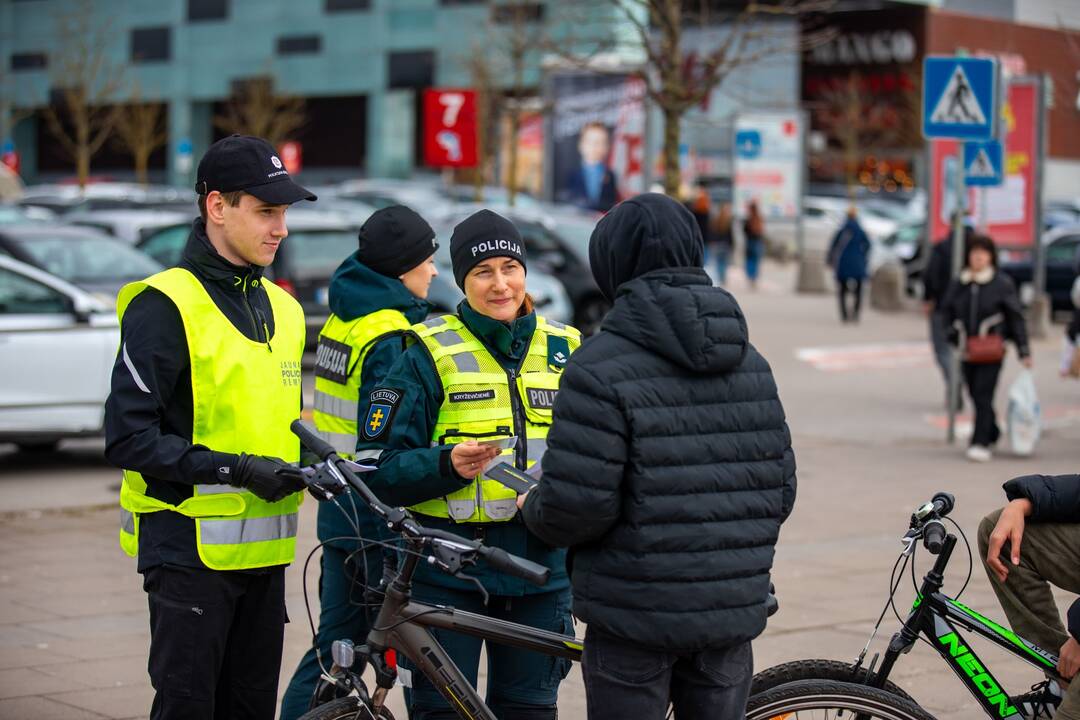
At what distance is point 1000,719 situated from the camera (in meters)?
4.41

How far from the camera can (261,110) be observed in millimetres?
58656

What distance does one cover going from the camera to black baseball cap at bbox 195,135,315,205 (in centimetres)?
402

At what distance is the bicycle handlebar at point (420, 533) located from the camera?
358 cm

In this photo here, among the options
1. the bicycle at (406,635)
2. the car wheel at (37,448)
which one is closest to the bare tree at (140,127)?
the car wheel at (37,448)

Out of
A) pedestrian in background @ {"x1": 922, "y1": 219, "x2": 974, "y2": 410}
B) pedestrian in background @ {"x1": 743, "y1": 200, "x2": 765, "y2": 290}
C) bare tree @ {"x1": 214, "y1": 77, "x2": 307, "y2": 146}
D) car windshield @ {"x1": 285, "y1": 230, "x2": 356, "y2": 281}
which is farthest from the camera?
bare tree @ {"x1": 214, "y1": 77, "x2": 307, "y2": 146}

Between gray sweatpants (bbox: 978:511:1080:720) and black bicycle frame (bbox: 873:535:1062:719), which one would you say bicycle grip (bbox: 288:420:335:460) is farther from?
gray sweatpants (bbox: 978:511:1080:720)

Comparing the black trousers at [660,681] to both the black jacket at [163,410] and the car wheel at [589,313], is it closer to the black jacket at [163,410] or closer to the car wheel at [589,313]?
the black jacket at [163,410]

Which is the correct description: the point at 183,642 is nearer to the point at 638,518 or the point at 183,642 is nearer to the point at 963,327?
the point at 638,518

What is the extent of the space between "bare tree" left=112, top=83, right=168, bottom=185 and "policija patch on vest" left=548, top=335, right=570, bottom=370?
4929cm

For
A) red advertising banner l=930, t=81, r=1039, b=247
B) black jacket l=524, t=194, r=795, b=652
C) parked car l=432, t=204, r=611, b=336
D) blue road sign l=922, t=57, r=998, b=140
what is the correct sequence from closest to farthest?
1. black jacket l=524, t=194, r=795, b=652
2. blue road sign l=922, t=57, r=998, b=140
3. parked car l=432, t=204, r=611, b=336
4. red advertising banner l=930, t=81, r=1039, b=247

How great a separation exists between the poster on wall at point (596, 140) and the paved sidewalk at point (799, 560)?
682 inches

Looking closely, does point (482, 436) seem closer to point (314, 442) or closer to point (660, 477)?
point (314, 442)

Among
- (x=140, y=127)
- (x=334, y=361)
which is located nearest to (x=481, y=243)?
(x=334, y=361)

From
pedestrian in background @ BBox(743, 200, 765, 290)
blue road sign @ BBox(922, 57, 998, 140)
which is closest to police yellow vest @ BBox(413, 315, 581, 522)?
Result: blue road sign @ BBox(922, 57, 998, 140)
